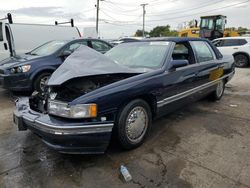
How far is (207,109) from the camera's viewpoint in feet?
16.2

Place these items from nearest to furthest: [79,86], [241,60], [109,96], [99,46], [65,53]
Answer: [109,96] < [79,86] < [65,53] < [99,46] < [241,60]

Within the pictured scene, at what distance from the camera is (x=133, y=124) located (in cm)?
307

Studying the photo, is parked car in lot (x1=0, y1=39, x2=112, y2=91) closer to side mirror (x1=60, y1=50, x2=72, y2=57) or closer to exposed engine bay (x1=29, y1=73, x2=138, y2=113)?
side mirror (x1=60, y1=50, x2=72, y2=57)

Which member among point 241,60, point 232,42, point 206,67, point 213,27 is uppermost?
point 213,27

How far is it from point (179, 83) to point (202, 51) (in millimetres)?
1372

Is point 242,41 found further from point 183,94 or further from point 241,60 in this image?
point 183,94

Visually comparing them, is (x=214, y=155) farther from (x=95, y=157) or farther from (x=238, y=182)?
(x=95, y=157)

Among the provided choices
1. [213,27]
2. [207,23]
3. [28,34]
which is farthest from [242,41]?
[28,34]

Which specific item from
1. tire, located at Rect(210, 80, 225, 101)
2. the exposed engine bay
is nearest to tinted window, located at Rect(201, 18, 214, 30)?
tire, located at Rect(210, 80, 225, 101)

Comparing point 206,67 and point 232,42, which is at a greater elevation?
point 232,42

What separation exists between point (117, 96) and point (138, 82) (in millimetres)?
416

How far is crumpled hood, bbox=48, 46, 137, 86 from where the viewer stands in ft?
9.45

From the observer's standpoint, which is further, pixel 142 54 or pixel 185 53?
pixel 185 53

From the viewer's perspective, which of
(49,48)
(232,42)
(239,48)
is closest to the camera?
(49,48)
